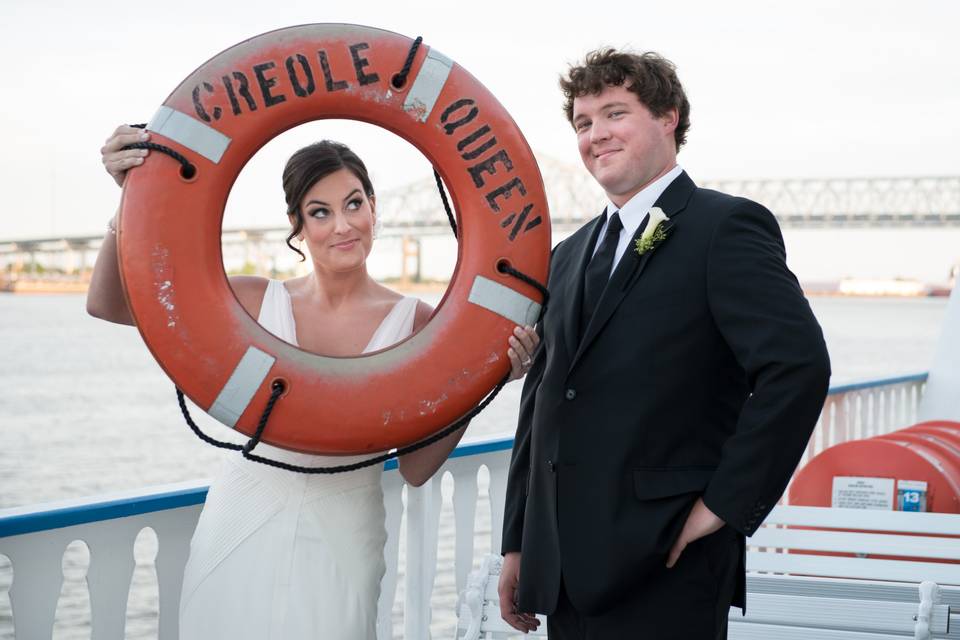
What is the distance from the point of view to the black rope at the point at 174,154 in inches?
57.3

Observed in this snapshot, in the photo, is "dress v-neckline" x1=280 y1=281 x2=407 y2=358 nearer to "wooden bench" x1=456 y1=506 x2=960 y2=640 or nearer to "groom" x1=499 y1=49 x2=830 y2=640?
"groom" x1=499 y1=49 x2=830 y2=640

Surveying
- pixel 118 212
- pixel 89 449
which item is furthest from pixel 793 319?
pixel 89 449

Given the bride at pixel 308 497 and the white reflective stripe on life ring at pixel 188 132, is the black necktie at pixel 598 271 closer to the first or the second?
the bride at pixel 308 497

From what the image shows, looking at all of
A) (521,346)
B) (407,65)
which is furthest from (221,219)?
(521,346)

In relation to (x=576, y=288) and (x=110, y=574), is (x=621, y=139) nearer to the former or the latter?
(x=576, y=288)

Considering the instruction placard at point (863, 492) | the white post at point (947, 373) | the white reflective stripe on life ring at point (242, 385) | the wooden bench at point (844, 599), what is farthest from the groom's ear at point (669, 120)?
the white post at point (947, 373)

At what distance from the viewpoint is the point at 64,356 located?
35.9 metres

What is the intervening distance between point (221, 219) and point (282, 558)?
0.51 metres

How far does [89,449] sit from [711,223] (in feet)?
63.0

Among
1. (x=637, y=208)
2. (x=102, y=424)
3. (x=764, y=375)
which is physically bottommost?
(x=102, y=424)

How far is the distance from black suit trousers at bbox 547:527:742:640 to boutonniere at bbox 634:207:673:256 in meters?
0.39

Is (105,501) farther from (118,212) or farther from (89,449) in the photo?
(89,449)

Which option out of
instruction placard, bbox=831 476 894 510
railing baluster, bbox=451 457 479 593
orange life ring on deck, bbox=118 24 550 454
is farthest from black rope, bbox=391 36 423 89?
instruction placard, bbox=831 476 894 510

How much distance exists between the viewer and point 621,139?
1.47 meters
